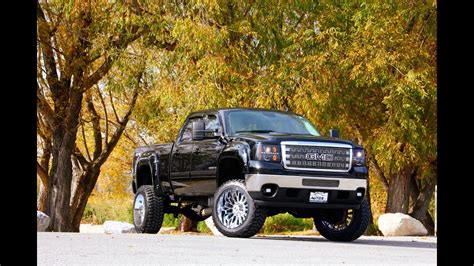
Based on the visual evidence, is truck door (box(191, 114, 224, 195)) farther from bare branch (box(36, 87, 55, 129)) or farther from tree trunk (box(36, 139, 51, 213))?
tree trunk (box(36, 139, 51, 213))

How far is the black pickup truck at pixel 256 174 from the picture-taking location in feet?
53.0

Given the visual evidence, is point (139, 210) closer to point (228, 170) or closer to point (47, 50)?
point (228, 170)

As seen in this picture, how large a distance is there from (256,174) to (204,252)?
2990 millimetres

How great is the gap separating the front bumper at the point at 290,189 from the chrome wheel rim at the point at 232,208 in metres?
0.29

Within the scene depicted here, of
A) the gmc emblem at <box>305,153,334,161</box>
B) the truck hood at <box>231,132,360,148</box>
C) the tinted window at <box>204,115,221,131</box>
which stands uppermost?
the tinted window at <box>204,115,221,131</box>

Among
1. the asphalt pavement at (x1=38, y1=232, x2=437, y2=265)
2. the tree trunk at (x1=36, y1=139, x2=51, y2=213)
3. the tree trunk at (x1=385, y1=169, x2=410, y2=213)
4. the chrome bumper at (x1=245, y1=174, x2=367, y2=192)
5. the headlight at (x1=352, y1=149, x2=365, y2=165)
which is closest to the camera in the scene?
the asphalt pavement at (x1=38, y1=232, x2=437, y2=265)

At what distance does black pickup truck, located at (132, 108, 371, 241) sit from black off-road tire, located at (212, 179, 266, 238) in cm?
2

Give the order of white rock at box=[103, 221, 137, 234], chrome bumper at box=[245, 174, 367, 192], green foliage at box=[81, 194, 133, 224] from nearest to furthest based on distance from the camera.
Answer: chrome bumper at box=[245, 174, 367, 192] → white rock at box=[103, 221, 137, 234] → green foliage at box=[81, 194, 133, 224]

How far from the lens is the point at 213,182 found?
1717 cm

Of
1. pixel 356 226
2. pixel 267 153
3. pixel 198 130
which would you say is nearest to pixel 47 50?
pixel 198 130

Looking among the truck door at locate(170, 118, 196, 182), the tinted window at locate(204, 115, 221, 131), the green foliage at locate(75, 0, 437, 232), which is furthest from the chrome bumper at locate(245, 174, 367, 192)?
the green foliage at locate(75, 0, 437, 232)

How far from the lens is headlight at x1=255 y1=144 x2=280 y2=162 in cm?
1611
